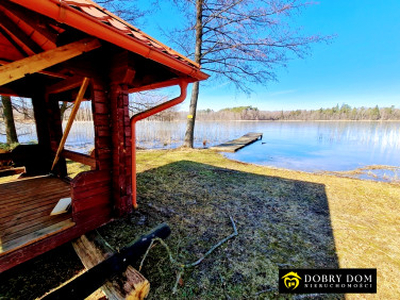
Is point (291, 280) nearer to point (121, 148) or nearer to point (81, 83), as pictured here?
point (121, 148)

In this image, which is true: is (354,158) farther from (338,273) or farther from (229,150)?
(338,273)

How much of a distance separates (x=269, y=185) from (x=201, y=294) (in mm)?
3355

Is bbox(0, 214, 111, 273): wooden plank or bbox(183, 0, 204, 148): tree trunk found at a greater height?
bbox(183, 0, 204, 148): tree trunk

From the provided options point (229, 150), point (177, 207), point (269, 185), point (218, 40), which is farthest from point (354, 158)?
point (177, 207)

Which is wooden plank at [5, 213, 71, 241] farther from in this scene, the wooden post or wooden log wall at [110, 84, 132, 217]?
the wooden post

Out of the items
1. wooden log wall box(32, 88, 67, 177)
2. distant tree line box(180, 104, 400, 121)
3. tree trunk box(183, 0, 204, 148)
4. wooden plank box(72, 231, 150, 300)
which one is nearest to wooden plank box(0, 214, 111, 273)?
wooden plank box(72, 231, 150, 300)

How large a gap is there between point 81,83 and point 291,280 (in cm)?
375

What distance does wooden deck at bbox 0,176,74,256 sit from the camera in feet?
5.76

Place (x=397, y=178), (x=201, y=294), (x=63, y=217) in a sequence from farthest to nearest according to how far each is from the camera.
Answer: (x=397, y=178)
(x=63, y=217)
(x=201, y=294)

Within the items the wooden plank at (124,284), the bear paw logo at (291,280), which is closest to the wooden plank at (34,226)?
the wooden plank at (124,284)

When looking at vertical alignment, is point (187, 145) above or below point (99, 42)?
below

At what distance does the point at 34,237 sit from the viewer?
175 cm

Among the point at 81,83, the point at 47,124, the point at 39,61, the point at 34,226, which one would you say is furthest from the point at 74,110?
the point at 34,226

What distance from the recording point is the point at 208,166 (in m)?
5.86
